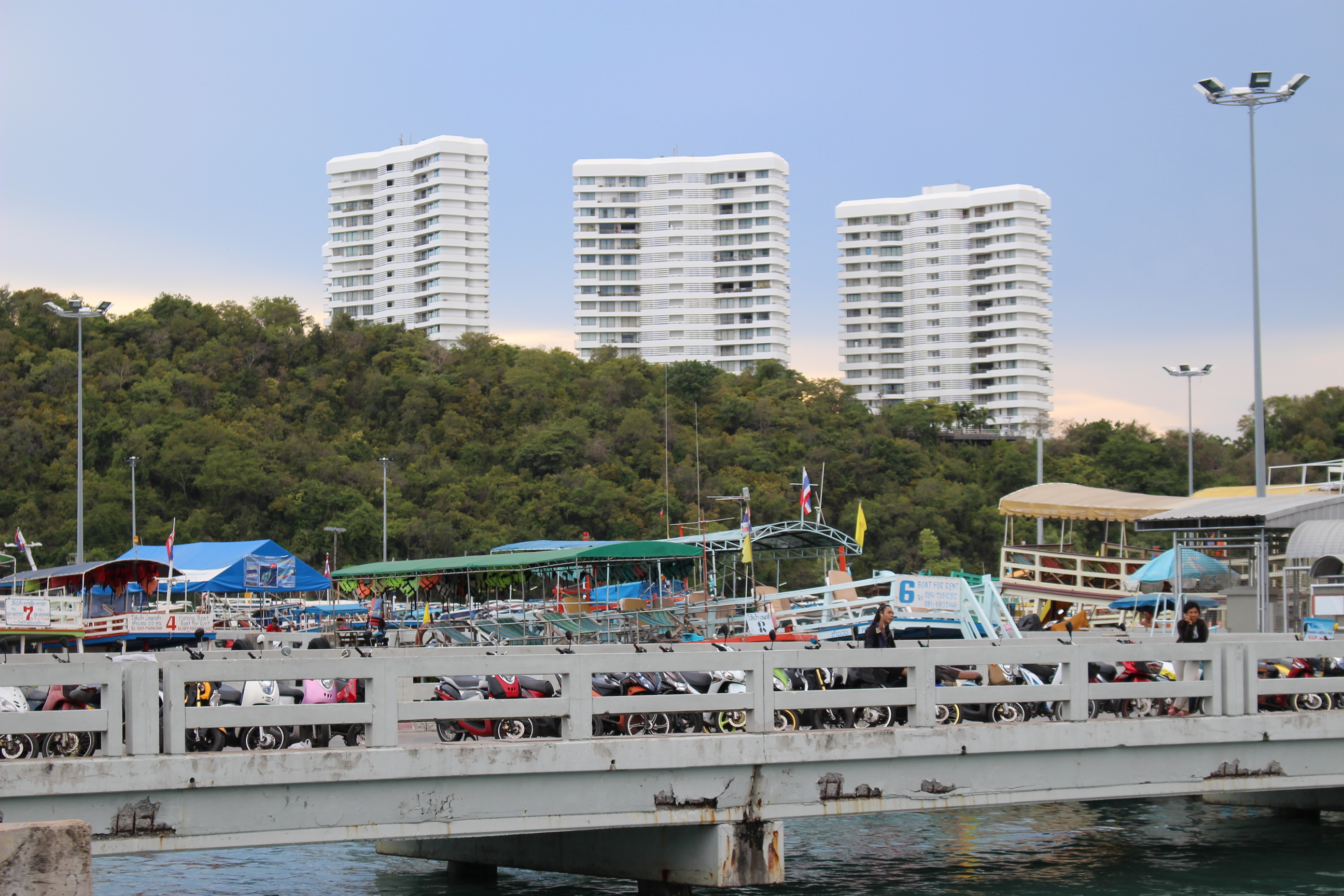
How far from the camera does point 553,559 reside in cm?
3569

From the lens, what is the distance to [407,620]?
55.6m

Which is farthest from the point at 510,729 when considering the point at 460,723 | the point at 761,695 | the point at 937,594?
the point at 937,594

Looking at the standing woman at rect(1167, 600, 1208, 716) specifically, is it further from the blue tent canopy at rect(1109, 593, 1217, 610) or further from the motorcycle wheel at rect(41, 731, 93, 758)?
the blue tent canopy at rect(1109, 593, 1217, 610)

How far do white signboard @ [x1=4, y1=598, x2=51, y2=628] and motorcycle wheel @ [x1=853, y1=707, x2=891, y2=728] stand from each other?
28512 mm

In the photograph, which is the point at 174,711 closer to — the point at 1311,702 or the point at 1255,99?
the point at 1311,702

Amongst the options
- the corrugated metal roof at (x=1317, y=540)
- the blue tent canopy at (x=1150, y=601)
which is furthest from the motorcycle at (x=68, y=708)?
the blue tent canopy at (x=1150, y=601)

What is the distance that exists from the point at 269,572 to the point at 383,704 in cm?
4030

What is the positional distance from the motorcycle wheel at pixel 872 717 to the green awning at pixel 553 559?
2109 centimetres

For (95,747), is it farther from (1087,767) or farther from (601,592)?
(601,592)

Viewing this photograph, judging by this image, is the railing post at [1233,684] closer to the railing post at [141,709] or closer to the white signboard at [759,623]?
the railing post at [141,709]

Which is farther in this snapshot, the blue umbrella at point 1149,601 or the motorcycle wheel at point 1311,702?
the blue umbrella at point 1149,601

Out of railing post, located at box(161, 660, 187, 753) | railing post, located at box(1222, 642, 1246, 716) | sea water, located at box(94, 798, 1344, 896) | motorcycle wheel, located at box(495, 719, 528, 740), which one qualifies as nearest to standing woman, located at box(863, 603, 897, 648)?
sea water, located at box(94, 798, 1344, 896)

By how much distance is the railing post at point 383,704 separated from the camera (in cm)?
1028

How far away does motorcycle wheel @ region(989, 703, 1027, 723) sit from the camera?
1317 cm
